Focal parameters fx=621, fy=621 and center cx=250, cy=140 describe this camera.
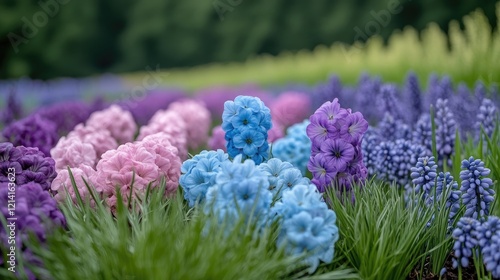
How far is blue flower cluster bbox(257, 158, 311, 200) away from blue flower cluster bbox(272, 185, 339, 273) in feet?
0.91

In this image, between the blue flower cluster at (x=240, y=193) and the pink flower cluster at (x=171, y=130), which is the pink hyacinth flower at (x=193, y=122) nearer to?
the pink flower cluster at (x=171, y=130)

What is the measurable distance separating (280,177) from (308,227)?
488 millimetres

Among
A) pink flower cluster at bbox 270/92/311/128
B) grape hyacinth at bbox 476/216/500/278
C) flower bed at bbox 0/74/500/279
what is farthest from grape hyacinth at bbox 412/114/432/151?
pink flower cluster at bbox 270/92/311/128

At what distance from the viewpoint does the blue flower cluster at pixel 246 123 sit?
2.88 metres

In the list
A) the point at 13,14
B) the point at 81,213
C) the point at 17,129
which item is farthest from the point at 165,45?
the point at 81,213

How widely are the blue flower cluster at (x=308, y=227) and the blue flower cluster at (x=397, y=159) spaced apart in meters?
1.07

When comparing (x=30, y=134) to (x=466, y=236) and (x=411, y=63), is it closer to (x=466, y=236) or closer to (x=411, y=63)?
(x=466, y=236)

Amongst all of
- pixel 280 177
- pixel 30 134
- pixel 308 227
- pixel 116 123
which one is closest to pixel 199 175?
pixel 280 177

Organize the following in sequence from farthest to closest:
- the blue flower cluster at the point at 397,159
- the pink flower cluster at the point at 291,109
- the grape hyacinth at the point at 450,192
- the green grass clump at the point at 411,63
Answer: the pink flower cluster at the point at 291,109 < the green grass clump at the point at 411,63 < the blue flower cluster at the point at 397,159 < the grape hyacinth at the point at 450,192

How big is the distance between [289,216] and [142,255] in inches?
23.7

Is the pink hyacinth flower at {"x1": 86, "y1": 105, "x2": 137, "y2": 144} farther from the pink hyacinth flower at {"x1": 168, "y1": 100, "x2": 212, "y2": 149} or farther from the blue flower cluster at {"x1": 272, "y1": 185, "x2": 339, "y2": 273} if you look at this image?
the blue flower cluster at {"x1": 272, "y1": 185, "x2": 339, "y2": 273}

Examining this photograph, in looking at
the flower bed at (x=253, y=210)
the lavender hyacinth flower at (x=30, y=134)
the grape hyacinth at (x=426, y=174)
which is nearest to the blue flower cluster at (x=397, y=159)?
the flower bed at (x=253, y=210)

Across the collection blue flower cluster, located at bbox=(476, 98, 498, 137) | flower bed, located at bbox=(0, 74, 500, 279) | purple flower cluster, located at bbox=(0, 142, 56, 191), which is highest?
blue flower cluster, located at bbox=(476, 98, 498, 137)

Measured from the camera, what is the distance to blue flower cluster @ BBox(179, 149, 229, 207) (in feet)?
8.61
